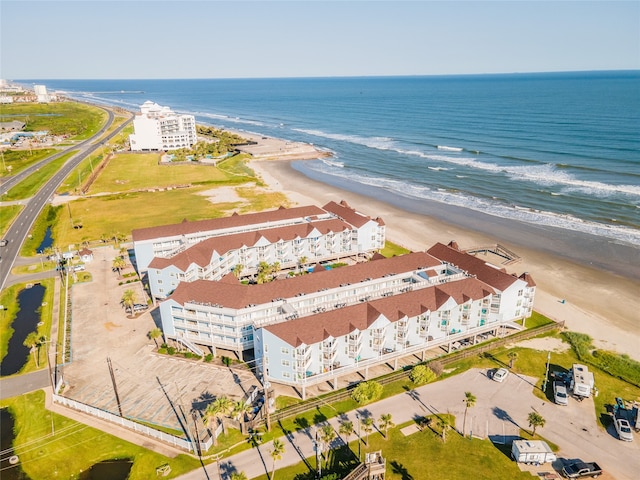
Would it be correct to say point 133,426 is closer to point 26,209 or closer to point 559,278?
point 559,278

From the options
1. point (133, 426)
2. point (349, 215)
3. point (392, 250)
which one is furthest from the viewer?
point (392, 250)

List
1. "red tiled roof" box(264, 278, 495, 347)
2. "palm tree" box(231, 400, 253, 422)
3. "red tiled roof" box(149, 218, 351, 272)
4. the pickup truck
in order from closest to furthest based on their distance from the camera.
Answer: the pickup truck
"palm tree" box(231, 400, 253, 422)
"red tiled roof" box(264, 278, 495, 347)
"red tiled roof" box(149, 218, 351, 272)

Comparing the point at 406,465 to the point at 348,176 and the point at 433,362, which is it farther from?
the point at 348,176

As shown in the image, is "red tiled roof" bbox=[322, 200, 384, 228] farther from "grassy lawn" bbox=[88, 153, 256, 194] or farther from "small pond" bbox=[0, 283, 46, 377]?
"grassy lawn" bbox=[88, 153, 256, 194]

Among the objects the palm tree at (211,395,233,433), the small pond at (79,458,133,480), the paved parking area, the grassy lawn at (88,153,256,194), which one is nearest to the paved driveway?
the palm tree at (211,395,233,433)

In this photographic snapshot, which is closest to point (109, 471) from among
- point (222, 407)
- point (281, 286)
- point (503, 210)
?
point (222, 407)

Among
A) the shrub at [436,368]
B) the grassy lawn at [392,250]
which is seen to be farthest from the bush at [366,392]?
the grassy lawn at [392,250]

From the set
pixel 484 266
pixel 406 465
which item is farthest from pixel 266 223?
pixel 406 465
